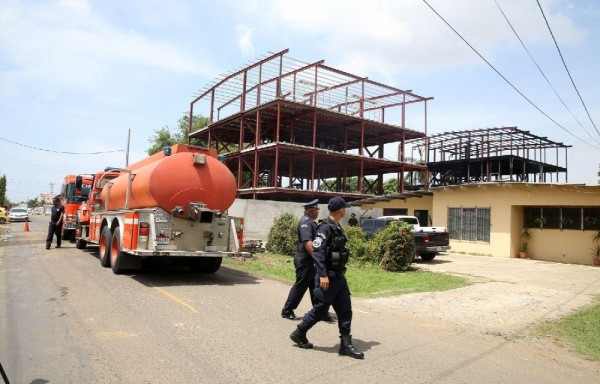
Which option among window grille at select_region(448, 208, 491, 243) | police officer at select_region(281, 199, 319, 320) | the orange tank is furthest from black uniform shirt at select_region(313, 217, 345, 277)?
window grille at select_region(448, 208, 491, 243)

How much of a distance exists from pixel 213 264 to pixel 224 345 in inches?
232

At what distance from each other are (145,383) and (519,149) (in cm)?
3211

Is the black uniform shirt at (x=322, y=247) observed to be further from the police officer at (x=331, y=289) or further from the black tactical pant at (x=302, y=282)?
the black tactical pant at (x=302, y=282)

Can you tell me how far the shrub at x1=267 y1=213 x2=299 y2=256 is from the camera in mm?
16188

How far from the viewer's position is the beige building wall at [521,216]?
1778 centimetres

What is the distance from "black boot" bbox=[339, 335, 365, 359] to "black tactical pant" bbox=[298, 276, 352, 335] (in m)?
0.07

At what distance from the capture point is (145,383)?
3.95 metres

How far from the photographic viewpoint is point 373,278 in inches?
447

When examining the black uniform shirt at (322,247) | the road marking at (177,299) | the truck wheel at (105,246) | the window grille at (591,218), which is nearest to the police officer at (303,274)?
the black uniform shirt at (322,247)

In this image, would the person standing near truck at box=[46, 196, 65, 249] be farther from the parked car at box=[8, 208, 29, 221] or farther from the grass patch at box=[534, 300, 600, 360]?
the parked car at box=[8, 208, 29, 221]

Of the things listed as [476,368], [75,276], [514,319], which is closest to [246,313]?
[476,368]

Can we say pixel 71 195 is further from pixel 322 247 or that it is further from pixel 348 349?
pixel 348 349

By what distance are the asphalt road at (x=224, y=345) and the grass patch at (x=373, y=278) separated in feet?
5.05

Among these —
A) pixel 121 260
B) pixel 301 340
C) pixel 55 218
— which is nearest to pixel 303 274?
pixel 301 340
